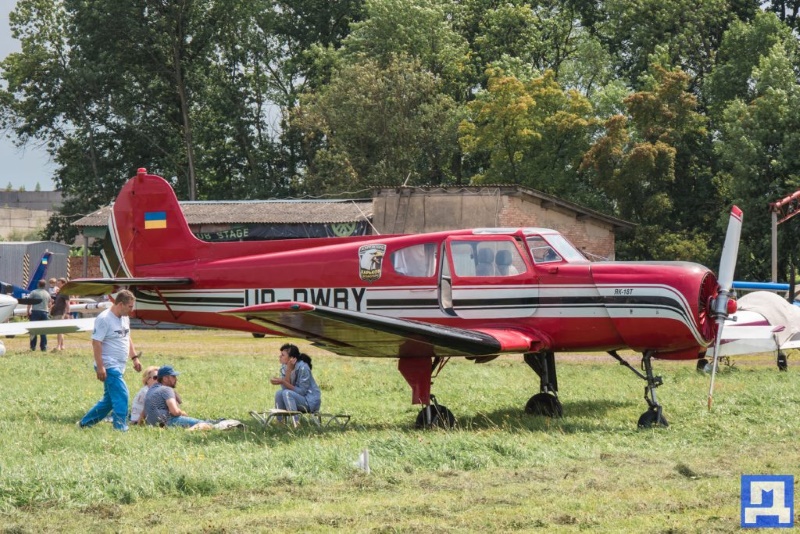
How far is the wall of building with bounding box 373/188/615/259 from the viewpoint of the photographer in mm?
37219

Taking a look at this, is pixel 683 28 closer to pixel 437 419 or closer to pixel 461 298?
pixel 461 298

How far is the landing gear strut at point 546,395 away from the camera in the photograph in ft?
45.2

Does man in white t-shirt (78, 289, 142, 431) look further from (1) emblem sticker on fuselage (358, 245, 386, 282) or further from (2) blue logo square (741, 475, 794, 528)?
(2) blue logo square (741, 475, 794, 528)

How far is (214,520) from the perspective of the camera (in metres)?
7.62

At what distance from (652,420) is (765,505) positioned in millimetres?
5132

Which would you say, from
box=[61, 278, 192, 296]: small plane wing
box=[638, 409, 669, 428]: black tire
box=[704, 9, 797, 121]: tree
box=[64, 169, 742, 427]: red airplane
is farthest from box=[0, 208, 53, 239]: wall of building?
box=[638, 409, 669, 428]: black tire

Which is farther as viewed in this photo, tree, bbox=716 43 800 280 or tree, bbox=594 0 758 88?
tree, bbox=594 0 758 88

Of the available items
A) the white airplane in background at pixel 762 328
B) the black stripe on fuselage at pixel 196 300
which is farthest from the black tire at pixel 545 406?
the white airplane in background at pixel 762 328

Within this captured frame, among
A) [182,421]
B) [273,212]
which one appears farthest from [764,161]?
[182,421]

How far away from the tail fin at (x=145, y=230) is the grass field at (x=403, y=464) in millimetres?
2030

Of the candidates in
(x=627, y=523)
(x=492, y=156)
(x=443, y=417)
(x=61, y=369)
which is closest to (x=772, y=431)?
(x=443, y=417)

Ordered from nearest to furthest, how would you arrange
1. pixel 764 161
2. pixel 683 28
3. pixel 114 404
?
pixel 114 404 < pixel 764 161 < pixel 683 28

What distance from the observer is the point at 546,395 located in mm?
13883

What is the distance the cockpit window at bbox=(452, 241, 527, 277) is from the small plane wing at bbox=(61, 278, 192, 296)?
404 centimetres
